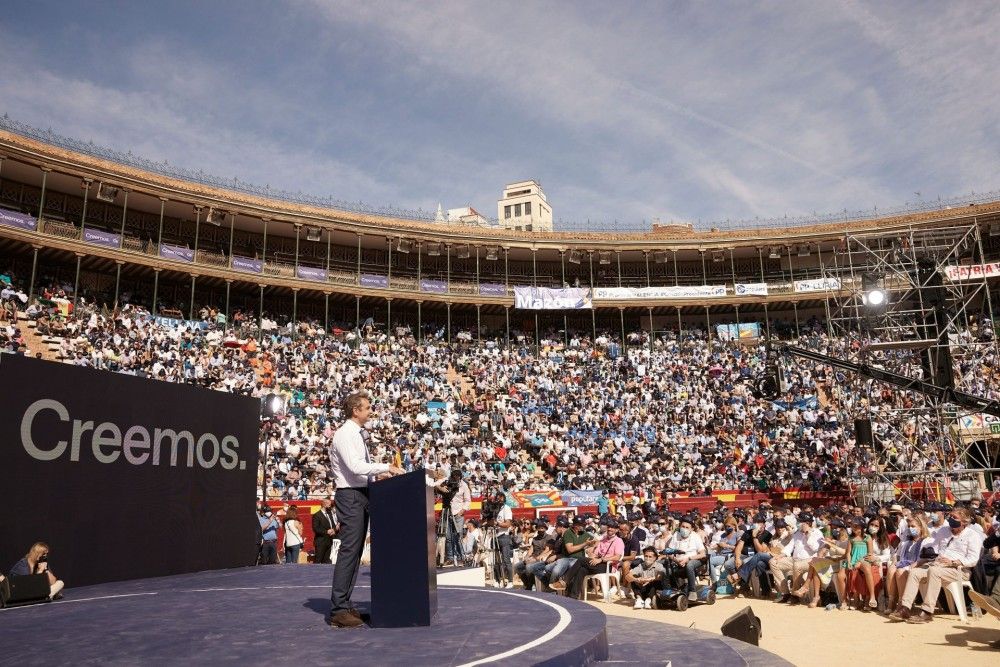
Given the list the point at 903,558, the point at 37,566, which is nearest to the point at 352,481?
the point at 37,566

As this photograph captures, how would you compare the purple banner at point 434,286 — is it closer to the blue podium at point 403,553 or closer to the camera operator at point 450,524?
the camera operator at point 450,524

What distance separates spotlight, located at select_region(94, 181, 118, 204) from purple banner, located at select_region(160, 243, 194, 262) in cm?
295

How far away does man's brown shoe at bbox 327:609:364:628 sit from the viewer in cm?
557

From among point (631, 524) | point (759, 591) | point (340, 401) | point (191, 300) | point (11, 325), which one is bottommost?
point (759, 591)

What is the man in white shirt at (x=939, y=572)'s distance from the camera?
9.87 metres

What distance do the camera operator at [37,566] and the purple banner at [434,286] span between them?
33.5 metres

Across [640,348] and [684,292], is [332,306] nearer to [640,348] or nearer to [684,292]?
[640,348]

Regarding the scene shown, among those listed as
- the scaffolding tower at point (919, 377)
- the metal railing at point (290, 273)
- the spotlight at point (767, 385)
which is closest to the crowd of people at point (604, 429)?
the spotlight at point (767, 385)

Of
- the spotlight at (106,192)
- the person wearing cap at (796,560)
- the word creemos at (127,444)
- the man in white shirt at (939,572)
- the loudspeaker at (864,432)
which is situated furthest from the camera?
the spotlight at (106,192)

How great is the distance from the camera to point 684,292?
142ft

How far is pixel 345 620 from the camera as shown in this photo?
5578 millimetres

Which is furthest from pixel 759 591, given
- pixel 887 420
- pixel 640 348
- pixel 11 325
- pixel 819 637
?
pixel 640 348

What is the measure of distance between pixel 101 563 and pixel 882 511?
12.8m

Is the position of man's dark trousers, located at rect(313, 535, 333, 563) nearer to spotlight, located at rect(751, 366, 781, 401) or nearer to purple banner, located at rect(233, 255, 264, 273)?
spotlight, located at rect(751, 366, 781, 401)
